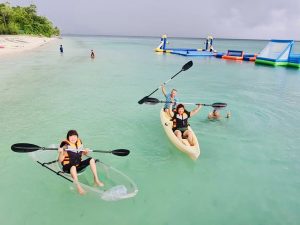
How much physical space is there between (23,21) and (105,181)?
84.3 meters

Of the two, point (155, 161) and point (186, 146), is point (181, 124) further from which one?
point (155, 161)

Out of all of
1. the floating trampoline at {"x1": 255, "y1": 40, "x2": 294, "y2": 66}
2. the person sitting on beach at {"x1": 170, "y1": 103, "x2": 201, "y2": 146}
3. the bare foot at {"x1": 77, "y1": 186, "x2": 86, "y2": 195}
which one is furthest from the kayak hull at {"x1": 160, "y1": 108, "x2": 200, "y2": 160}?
the floating trampoline at {"x1": 255, "y1": 40, "x2": 294, "y2": 66}

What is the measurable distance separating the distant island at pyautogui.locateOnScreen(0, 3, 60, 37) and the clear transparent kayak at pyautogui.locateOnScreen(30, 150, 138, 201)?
70.0m

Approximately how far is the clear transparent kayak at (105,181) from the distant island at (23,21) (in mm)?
69960

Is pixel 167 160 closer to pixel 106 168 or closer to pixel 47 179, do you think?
pixel 106 168

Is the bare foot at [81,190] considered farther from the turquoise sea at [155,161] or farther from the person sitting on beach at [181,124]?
the person sitting on beach at [181,124]

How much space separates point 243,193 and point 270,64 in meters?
27.1

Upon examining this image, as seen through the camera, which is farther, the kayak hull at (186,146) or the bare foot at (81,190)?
the kayak hull at (186,146)

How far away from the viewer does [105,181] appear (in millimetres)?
5461

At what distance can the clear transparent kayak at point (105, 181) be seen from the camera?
4.93 m

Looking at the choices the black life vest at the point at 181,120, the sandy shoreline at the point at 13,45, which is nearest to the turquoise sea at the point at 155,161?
the black life vest at the point at 181,120

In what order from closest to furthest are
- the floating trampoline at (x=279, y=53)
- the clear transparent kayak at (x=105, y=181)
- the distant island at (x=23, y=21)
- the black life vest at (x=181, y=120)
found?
1. the clear transparent kayak at (x=105, y=181)
2. the black life vest at (x=181, y=120)
3. the floating trampoline at (x=279, y=53)
4. the distant island at (x=23, y=21)

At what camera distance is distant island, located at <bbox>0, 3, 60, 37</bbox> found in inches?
2514

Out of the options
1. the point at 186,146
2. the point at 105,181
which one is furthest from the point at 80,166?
the point at 186,146
